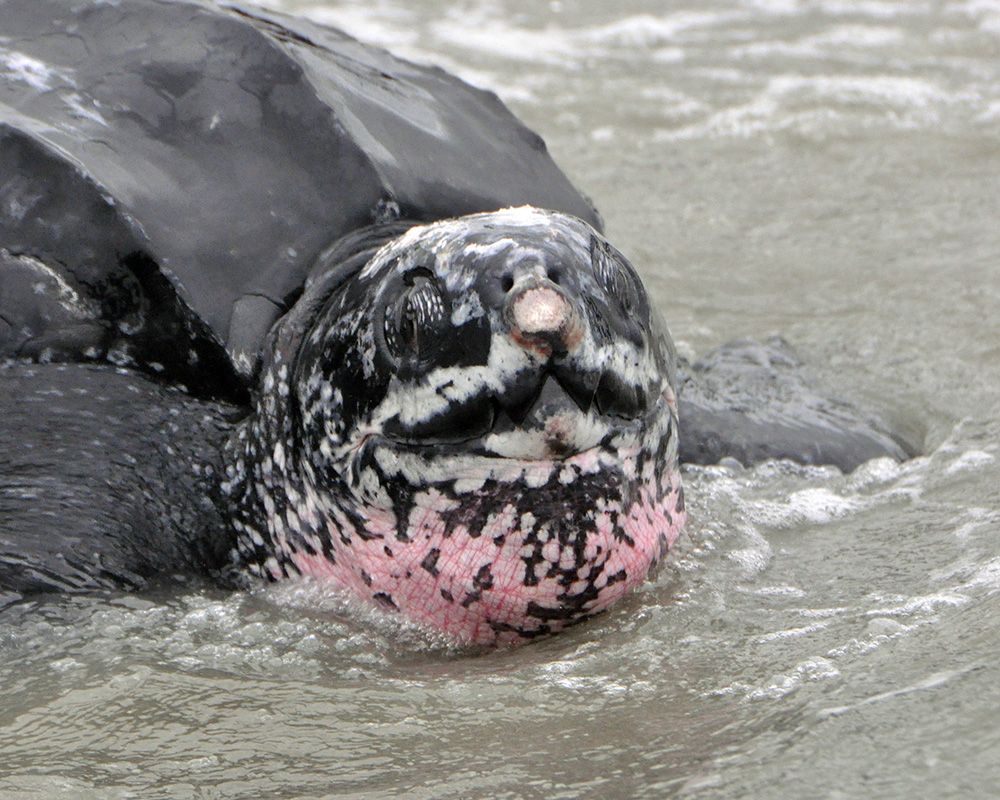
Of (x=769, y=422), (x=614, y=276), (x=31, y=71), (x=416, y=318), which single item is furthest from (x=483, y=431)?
(x=31, y=71)

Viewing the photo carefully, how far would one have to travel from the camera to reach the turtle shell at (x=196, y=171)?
296 cm

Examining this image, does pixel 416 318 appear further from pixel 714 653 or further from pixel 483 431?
pixel 714 653

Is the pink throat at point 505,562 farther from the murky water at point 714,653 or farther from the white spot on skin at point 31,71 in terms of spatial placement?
the white spot on skin at point 31,71

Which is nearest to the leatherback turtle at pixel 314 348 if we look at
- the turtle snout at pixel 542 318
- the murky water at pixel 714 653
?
the turtle snout at pixel 542 318

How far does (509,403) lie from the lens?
239 cm

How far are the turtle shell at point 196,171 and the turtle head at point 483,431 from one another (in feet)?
0.73

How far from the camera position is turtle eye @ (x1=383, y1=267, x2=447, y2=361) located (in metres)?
2.48

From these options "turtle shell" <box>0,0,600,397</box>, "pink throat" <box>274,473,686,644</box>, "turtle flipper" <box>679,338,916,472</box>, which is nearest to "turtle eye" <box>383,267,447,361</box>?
"pink throat" <box>274,473,686,644</box>

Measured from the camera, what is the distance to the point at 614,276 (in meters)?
2.57

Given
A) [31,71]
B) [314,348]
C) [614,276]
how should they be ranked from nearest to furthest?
[614,276] → [314,348] → [31,71]

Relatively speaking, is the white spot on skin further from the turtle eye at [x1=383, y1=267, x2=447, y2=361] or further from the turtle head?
the turtle eye at [x1=383, y1=267, x2=447, y2=361]

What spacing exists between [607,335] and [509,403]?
188mm

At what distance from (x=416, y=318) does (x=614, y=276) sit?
12.7 inches

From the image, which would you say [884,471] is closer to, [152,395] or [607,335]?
[607,335]
